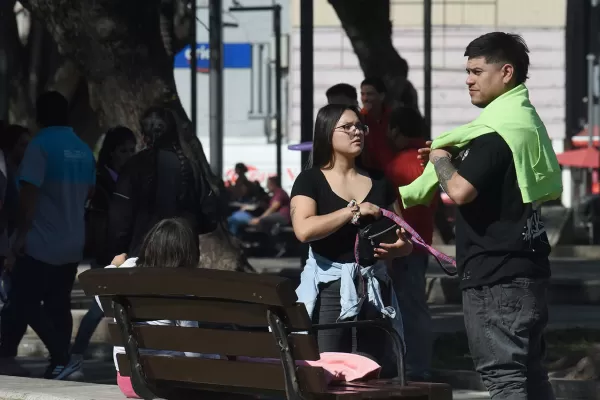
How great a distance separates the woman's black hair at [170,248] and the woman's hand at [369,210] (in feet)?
2.34

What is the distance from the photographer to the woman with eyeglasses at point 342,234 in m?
6.75

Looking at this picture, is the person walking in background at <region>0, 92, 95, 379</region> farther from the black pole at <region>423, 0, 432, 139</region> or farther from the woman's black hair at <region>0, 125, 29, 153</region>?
the black pole at <region>423, 0, 432, 139</region>

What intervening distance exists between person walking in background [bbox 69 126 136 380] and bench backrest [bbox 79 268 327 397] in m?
3.41

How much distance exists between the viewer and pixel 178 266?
642 centimetres

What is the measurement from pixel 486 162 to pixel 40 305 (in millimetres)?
4505

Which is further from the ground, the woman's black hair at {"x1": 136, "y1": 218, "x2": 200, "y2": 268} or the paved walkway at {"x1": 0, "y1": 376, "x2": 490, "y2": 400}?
the woman's black hair at {"x1": 136, "y1": 218, "x2": 200, "y2": 268}

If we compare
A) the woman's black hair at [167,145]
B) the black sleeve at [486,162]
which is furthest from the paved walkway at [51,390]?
the black sleeve at [486,162]

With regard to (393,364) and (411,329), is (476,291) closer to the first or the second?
(393,364)

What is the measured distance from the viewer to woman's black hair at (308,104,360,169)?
699 centimetres

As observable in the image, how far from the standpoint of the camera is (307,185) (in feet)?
22.7

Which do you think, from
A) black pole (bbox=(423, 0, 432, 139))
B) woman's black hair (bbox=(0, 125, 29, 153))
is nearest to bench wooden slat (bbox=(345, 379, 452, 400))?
woman's black hair (bbox=(0, 125, 29, 153))

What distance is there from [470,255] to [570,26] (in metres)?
38.1

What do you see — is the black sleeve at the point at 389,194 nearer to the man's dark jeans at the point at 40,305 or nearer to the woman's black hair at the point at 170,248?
the woman's black hair at the point at 170,248

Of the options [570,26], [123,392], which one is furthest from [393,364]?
[570,26]
